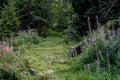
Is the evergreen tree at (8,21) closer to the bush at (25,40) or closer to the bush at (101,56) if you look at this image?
the bush at (25,40)

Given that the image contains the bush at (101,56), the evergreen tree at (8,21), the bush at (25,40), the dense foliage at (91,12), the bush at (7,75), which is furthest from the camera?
the evergreen tree at (8,21)

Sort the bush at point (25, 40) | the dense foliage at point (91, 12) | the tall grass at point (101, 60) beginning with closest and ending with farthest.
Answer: the tall grass at point (101, 60) → the dense foliage at point (91, 12) → the bush at point (25, 40)

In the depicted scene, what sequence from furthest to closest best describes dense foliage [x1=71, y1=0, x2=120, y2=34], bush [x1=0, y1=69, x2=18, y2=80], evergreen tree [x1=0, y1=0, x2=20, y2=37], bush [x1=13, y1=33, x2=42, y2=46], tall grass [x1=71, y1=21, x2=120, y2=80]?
evergreen tree [x1=0, y1=0, x2=20, y2=37]
bush [x1=13, y1=33, x2=42, y2=46]
dense foliage [x1=71, y1=0, x2=120, y2=34]
bush [x1=0, y1=69, x2=18, y2=80]
tall grass [x1=71, y1=21, x2=120, y2=80]

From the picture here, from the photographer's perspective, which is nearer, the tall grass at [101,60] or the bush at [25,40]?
the tall grass at [101,60]

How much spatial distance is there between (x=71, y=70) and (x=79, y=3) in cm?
782

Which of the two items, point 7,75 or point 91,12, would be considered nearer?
point 7,75

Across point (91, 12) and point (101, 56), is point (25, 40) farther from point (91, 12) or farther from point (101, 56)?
point (101, 56)

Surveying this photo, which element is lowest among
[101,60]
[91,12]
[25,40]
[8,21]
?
[25,40]

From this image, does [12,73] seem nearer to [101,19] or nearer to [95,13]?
[101,19]

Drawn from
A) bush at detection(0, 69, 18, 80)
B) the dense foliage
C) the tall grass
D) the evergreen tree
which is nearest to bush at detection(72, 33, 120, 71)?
the tall grass

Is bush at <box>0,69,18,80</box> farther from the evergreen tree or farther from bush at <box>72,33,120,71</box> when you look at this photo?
the evergreen tree

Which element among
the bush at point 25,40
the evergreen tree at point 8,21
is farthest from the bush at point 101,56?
the evergreen tree at point 8,21

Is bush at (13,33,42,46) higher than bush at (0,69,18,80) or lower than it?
lower

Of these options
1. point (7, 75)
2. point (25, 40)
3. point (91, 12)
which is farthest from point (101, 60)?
point (25, 40)
